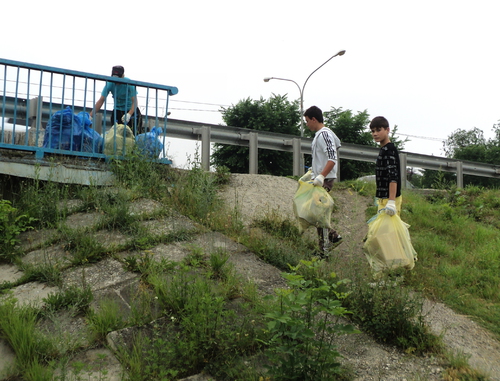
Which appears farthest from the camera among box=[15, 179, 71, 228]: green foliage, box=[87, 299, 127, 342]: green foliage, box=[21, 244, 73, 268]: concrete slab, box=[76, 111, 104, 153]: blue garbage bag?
box=[76, 111, 104, 153]: blue garbage bag

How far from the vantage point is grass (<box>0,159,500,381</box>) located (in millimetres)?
3371

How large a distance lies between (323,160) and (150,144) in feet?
10.2

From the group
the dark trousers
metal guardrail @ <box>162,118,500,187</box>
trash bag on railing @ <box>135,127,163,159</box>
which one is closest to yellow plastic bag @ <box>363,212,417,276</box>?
the dark trousers

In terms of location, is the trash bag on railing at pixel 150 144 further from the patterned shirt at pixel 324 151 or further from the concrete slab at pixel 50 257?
the patterned shirt at pixel 324 151

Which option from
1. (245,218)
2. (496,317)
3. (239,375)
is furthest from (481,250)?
(239,375)

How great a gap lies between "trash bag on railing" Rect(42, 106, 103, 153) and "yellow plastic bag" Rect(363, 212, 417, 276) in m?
4.45

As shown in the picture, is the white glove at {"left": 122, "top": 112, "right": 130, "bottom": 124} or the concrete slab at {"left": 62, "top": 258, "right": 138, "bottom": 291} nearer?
the concrete slab at {"left": 62, "top": 258, "right": 138, "bottom": 291}

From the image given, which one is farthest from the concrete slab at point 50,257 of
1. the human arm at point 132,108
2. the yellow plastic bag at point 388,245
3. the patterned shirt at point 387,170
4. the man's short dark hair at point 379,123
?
the man's short dark hair at point 379,123

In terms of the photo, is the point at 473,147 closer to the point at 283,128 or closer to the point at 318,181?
the point at 283,128

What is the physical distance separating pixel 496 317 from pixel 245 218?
3577mm

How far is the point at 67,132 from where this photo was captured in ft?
24.0

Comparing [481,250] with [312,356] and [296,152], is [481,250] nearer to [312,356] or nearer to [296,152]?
[312,356]

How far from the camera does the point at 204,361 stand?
137 inches

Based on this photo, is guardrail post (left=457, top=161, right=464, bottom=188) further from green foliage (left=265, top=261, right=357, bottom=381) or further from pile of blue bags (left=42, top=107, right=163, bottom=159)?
green foliage (left=265, top=261, right=357, bottom=381)
